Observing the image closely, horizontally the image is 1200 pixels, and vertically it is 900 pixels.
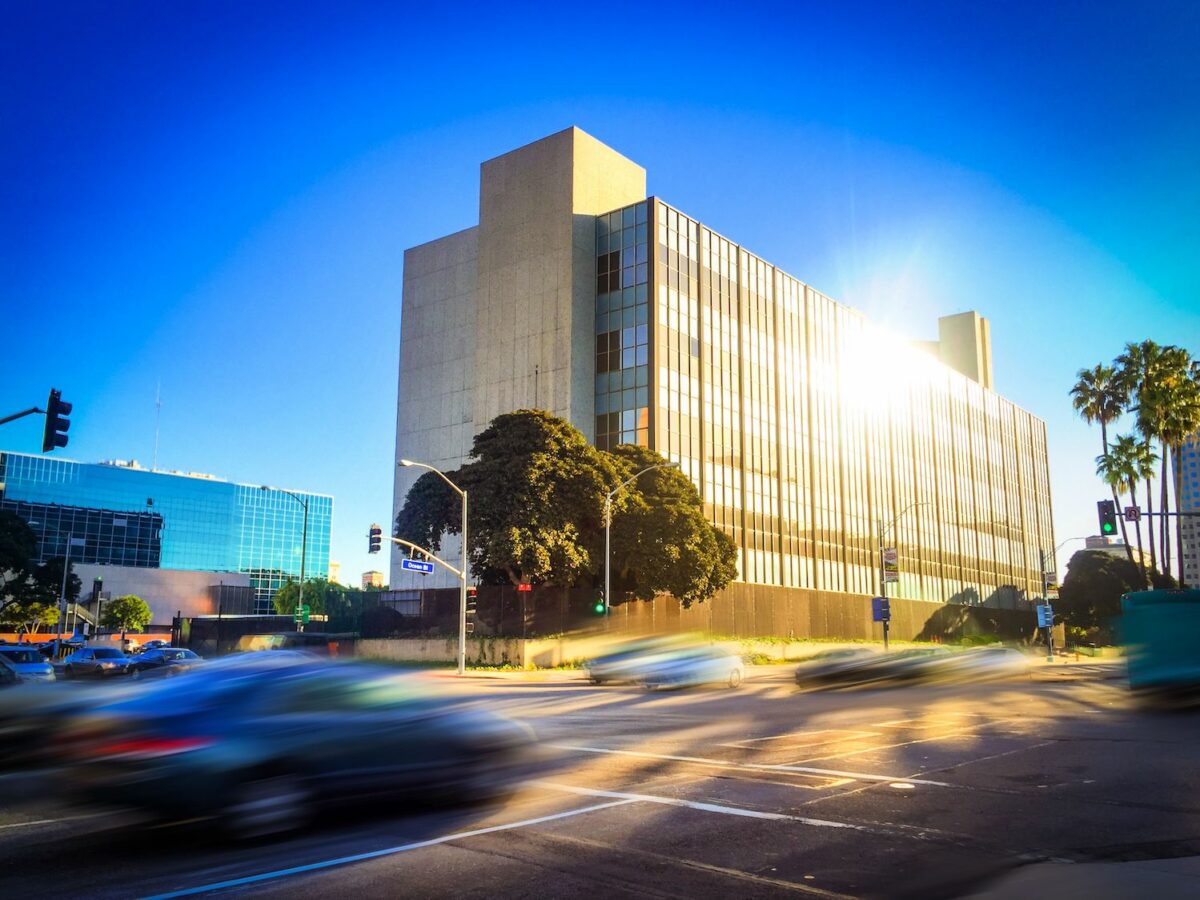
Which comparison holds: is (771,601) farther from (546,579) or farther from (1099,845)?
(1099,845)

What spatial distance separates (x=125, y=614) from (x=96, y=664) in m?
91.5

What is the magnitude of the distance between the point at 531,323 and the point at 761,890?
56.7 m

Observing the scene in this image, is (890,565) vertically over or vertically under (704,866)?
Answer: over

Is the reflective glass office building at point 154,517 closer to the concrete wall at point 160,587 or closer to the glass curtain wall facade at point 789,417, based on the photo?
the concrete wall at point 160,587

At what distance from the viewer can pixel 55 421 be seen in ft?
70.7

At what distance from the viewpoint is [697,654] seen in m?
28.3


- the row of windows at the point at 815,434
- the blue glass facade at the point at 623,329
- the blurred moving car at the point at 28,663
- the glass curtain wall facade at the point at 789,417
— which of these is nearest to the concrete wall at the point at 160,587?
the blue glass facade at the point at 623,329

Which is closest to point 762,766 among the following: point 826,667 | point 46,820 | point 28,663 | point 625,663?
point 46,820

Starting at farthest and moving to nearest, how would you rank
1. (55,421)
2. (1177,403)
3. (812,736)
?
(1177,403) → (55,421) → (812,736)

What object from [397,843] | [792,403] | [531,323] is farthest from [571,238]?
[397,843]

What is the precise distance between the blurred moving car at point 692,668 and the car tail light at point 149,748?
20776 mm

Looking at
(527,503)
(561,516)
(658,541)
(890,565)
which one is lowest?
(890,565)

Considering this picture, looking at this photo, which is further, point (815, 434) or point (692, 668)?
point (815, 434)

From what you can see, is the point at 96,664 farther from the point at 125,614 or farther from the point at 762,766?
the point at 125,614
